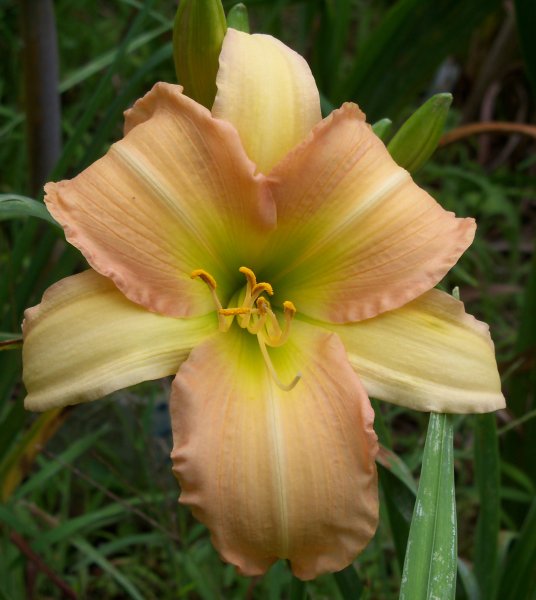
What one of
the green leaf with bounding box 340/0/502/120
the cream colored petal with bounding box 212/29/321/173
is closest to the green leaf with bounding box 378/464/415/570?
the cream colored petal with bounding box 212/29/321/173

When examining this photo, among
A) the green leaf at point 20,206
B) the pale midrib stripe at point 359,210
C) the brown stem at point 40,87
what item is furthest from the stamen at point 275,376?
the brown stem at point 40,87

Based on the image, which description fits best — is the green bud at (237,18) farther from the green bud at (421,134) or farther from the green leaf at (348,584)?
the green leaf at (348,584)

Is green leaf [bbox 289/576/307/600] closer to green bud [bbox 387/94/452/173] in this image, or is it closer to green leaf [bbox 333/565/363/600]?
green leaf [bbox 333/565/363/600]

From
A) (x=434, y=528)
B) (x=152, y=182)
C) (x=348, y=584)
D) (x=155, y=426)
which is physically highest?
(x=152, y=182)

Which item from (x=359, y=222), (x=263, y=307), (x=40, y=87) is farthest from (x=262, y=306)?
(x=40, y=87)

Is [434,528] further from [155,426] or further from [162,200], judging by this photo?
[155,426]

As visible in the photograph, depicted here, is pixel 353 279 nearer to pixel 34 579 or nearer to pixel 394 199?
pixel 394 199

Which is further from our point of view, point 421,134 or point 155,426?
point 155,426
